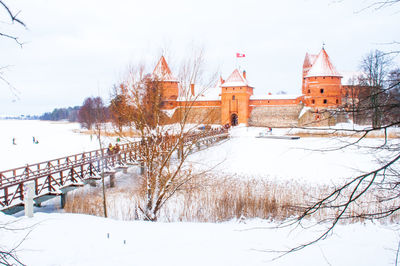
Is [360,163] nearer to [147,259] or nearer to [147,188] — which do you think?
[147,188]

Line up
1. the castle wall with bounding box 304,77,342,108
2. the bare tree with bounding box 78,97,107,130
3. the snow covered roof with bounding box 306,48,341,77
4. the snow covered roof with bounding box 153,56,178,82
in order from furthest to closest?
the snow covered roof with bounding box 306,48,341,77
the castle wall with bounding box 304,77,342,108
the bare tree with bounding box 78,97,107,130
the snow covered roof with bounding box 153,56,178,82

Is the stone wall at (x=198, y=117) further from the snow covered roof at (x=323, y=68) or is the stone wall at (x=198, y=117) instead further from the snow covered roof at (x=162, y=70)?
the snow covered roof at (x=323, y=68)

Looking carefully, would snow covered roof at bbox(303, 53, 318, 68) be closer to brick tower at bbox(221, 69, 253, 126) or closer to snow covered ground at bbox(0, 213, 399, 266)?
brick tower at bbox(221, 69, 253, 126)

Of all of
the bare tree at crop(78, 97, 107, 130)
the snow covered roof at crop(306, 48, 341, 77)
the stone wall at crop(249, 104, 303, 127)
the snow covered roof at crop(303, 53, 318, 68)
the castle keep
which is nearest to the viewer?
the bare tree at crop(78, 97, 107, 130)

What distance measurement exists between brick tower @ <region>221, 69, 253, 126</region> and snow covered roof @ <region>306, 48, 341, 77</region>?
7517 mm

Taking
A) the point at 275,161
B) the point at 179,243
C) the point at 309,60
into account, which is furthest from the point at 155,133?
the point at 309,60

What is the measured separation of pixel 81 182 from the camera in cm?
1065

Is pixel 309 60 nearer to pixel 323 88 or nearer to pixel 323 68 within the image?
pixel 323 68

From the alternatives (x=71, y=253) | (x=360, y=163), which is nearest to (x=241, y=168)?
(x=360, y=163)

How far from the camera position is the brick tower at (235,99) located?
35.3 m

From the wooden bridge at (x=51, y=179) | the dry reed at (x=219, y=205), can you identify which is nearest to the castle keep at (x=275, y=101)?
the wooden bridge at (x=51, y=179)

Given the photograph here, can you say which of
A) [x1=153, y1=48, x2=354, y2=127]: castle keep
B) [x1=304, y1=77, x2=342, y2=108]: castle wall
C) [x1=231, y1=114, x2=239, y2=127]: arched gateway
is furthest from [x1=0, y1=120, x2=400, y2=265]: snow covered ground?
[x1=231, y1=114, x2=239, y2=127]: arched gateway

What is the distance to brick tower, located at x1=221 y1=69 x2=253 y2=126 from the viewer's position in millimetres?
35344

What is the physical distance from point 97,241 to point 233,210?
4335 millimetres
